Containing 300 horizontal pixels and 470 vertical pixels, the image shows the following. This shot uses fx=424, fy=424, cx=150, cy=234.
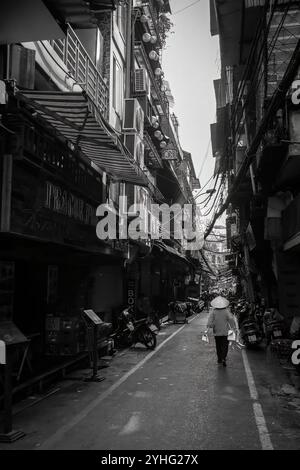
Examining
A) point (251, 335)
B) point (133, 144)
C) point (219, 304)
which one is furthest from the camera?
point (133, 144)

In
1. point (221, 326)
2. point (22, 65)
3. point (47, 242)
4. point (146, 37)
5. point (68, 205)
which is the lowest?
point (221, 326)

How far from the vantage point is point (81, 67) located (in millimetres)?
12250

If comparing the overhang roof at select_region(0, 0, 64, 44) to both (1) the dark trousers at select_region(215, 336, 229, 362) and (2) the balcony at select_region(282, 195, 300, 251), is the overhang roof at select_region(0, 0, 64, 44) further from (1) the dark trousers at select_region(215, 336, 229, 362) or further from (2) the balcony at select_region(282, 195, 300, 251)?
(1) the dark trousers at select_region(215, 336, 229, 362)

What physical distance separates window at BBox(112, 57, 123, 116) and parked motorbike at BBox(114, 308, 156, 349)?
26.1 feet

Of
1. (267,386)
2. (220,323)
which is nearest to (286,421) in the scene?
(267,386)

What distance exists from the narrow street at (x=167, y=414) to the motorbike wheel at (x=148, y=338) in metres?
3.21

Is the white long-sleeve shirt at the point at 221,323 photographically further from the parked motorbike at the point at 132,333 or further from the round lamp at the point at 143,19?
the round lamp at the point at 143,19

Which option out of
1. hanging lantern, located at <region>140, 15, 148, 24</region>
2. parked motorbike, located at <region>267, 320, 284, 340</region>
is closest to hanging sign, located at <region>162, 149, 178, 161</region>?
hanging lantern, located at <region>140, 15, 148, 24</region>

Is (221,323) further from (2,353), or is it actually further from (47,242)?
(2,353)

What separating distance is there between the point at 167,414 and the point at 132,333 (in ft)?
25.2

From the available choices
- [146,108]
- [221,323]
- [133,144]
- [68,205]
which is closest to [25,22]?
[68,205]

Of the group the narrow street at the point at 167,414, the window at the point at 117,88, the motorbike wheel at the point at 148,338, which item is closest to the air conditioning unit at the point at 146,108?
the window at the point at 117,88

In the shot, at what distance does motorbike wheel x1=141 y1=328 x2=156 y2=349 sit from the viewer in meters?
14.4

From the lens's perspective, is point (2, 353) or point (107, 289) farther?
point (107, 289)
